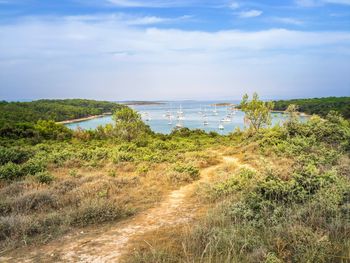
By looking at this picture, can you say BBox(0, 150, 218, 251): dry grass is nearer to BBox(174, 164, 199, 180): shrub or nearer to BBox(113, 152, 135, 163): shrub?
BBox(174, 164, 199, 180): shrub

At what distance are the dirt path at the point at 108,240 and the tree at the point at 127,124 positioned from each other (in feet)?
73.7

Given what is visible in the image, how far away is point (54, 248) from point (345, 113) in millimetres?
66955

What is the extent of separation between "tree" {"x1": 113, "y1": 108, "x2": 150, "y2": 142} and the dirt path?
73.7 feet

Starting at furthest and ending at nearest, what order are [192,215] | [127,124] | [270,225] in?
[127,124]
[192,215]
[270,225]

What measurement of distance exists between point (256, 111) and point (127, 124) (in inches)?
509

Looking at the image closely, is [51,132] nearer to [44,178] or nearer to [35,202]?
[44,178]

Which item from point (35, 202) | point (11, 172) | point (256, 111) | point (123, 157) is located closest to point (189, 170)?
point (123, 157)

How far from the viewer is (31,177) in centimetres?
923

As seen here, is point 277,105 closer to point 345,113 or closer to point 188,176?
point 345,113

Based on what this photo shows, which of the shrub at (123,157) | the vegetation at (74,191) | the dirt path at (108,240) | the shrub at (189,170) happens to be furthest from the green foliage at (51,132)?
the dirt path at (108,240)

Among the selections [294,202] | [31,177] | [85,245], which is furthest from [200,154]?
[85,245]

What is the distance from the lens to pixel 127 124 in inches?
1126

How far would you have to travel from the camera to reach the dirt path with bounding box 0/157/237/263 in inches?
162

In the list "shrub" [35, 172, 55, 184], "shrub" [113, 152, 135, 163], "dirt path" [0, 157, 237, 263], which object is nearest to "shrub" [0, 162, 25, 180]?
"shrub" [35, 172, 55, 184]
